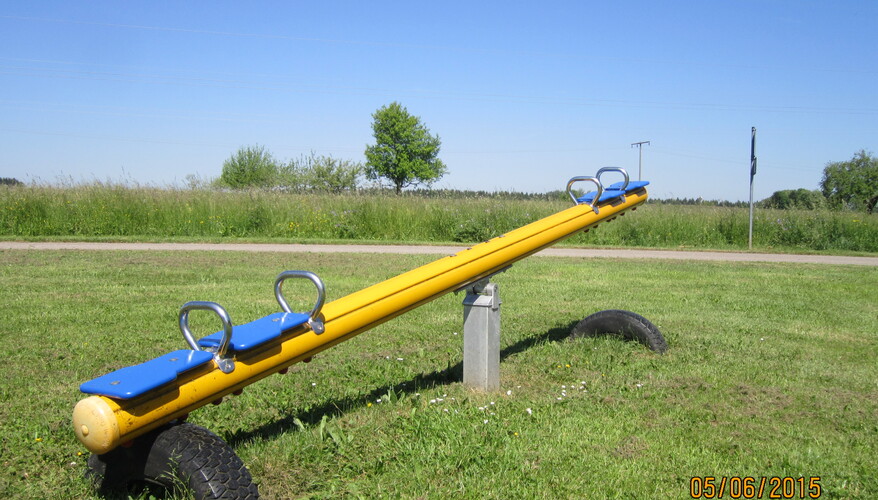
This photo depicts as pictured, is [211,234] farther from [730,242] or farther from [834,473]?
[834,473]

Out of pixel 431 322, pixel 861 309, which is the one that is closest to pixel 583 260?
pixel 861 309

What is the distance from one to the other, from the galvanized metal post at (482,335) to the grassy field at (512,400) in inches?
5.4

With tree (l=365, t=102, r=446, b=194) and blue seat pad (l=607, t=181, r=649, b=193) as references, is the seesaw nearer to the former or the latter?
blue seat pad (l=607, t=181, r=649, b=193)

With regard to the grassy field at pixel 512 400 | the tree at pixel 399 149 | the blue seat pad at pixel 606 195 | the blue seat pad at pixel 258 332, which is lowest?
the grassy field at pixel 512 400

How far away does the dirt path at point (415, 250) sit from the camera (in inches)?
531

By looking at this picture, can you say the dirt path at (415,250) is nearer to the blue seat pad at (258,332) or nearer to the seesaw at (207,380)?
the seesaw at (207,380)

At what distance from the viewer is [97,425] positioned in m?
2.63

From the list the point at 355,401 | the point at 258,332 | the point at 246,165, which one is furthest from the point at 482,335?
the point at 246,165

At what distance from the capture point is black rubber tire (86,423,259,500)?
108 inches

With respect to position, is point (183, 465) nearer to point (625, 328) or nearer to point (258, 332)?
point (258, 332)

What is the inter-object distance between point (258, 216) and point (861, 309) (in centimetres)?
1297

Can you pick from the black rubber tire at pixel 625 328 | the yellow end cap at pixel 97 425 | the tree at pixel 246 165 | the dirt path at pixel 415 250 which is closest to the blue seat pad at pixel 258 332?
the yellow end cap at pixel 97 425

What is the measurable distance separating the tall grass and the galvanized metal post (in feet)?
38.7

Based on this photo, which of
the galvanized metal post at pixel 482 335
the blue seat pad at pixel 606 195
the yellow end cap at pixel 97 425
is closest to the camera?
the yellow end cap at pixel 97 425
